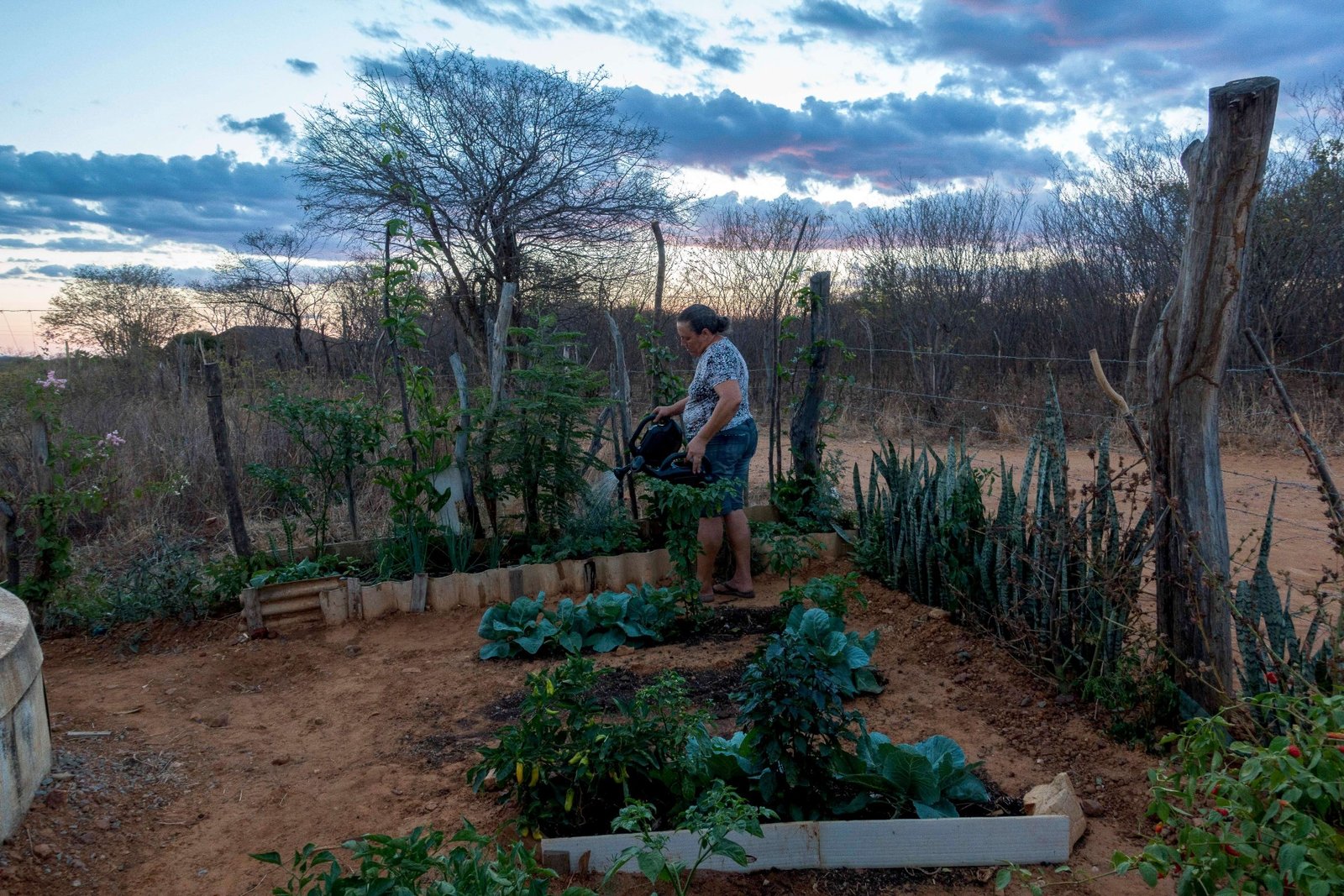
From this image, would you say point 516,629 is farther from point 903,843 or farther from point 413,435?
point 903,843

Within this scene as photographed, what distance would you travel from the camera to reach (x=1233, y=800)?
1573 millimetres

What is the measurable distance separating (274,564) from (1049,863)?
450cm

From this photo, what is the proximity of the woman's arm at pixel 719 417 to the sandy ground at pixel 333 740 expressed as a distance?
39.9 inches

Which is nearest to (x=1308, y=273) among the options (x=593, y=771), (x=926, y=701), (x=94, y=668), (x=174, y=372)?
(x=926, y=701)

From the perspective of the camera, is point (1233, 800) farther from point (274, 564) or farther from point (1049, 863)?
point (274, 564)

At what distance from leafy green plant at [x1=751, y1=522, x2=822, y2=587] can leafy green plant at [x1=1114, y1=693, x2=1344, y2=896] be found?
2805 mm

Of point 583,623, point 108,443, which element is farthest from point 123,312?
point 583,623

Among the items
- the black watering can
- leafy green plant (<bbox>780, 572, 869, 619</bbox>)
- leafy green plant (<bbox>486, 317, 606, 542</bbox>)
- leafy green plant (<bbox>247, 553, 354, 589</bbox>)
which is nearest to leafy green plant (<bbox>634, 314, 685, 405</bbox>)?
leafy green plant (<bbox>486, 317, 606, 542</bbox>)

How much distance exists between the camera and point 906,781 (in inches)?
98.2

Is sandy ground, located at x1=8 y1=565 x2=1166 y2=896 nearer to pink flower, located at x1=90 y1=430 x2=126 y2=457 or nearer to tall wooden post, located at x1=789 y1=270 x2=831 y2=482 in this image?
tall wooden post, located at x1=789 y1=270 x2=831 y2=482

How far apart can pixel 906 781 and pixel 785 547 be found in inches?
87.6

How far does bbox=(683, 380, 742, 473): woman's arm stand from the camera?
4574 millimetres

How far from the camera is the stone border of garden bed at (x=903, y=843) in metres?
2.36

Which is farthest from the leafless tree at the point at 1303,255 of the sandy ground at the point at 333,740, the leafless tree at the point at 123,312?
the leafless tree at the point at 123,312
